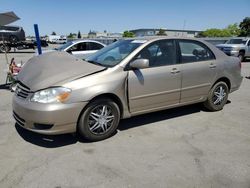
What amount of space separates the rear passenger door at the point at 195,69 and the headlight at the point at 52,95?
225 centimetres

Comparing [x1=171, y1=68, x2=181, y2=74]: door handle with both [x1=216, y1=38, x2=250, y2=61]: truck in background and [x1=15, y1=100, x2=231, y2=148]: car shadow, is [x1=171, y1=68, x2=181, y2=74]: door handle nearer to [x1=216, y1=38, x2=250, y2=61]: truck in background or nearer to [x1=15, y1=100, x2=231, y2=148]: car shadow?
[x1=15, y1=100, x2=231, y2=148]: car shadow

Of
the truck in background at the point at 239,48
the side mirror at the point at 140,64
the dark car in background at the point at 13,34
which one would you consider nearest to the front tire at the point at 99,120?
the side mirror at the point at 140,64

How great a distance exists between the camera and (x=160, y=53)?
→ 4492 millimetres

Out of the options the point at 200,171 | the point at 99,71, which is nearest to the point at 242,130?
the point at 200,171

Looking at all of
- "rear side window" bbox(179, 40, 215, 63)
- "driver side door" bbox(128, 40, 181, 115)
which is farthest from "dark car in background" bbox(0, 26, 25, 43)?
"driver side door" bbox(128, 40, 181, 115)

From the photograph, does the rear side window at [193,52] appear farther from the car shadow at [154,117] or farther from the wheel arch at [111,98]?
the wheel arch at [111,98]

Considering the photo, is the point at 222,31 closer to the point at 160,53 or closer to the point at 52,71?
the point at 160,53

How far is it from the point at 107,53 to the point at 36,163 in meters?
2.35

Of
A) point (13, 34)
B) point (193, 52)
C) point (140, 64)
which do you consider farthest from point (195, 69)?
point (13, 34)

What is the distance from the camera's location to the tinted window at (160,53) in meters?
4.31

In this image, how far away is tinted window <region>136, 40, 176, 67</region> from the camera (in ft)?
14.1

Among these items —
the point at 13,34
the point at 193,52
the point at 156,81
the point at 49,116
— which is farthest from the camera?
the point at 13,34

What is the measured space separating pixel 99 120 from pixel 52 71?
1.05 meters

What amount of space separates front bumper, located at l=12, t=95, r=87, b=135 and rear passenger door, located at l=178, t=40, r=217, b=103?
6.96 feet
